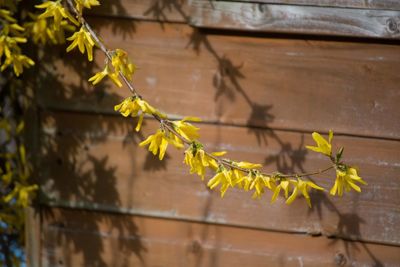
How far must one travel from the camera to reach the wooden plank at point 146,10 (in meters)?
1.89

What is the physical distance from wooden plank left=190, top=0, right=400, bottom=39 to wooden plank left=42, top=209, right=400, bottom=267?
0.63 metres

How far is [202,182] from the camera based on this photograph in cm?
200

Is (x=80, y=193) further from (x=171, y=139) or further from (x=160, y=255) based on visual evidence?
(x=171, y=139)

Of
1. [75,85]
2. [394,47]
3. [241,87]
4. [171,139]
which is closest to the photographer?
[171,139]

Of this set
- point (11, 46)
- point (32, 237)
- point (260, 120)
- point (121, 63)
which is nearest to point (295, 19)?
point (260, 120)

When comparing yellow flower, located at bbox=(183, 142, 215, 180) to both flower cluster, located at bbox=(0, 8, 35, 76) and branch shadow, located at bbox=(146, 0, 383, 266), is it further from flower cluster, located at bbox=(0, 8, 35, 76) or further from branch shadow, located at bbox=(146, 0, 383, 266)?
flower cluster, located at bbox=(0, 8, 35, 76)

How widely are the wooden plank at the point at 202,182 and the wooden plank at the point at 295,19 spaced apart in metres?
0.31

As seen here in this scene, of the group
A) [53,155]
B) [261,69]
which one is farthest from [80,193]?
[261,69]

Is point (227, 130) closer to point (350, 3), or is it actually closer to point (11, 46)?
point (350, 3)

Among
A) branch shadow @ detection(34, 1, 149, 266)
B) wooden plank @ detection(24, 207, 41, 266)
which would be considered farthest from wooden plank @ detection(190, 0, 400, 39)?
wooden plank @ detection(24, 207, 41, 266)

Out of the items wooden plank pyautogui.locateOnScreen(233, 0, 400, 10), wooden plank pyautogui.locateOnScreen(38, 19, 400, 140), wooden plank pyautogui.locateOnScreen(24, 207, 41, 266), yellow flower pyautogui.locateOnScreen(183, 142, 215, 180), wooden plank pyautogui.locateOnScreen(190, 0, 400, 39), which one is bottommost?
wooden plank pyautogui.locateOnScreen(24, 207, 41, 266)

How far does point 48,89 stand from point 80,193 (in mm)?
357

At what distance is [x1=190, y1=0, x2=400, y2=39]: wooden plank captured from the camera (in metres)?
1.73

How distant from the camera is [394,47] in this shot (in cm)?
177
